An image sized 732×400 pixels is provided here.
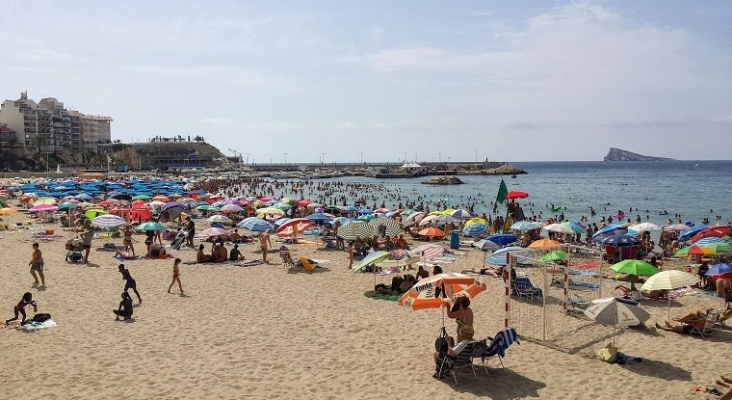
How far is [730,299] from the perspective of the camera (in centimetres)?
1199

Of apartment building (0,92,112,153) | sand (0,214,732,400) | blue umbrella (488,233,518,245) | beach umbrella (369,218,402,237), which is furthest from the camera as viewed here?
apartment building (0,92,112,153)

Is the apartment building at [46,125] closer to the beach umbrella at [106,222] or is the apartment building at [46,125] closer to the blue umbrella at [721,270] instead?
the beach umbrella at [106,222]

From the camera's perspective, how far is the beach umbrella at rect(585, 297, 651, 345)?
8.62 metres

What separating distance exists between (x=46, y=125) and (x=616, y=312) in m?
112

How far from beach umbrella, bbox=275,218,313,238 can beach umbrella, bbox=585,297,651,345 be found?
12.9 metres

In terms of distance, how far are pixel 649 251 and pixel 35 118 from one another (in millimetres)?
106009

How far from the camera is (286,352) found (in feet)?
29.6

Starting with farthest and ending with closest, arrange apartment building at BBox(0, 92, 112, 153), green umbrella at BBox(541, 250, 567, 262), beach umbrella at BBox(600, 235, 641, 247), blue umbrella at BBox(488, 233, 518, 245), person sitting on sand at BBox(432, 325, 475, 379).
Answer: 1. apartment building at BBox(0, 92, 112, 153)
2. blue umbrella at BBox(488, 233, 518, 245)
3. beach umbrella at BBox(600, 235, 641, 247)
4. green umbrella at BBox(541, 250, 567, 262)
5. person sitting on sand at BBox(432, 325, 475, 379)

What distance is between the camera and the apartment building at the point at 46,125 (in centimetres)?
9656

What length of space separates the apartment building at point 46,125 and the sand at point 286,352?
9792cm

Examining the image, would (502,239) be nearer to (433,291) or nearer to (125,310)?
(433,291)

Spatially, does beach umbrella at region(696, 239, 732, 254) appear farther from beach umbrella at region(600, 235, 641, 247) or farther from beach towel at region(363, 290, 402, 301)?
beach towel at region(363, 290, 402, 301)

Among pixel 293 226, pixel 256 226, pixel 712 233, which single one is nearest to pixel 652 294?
pixel 712 233

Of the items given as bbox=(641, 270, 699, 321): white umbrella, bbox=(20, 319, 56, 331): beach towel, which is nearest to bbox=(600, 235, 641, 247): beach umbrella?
bbox=(641, 270, 699, 321): white umbrella
